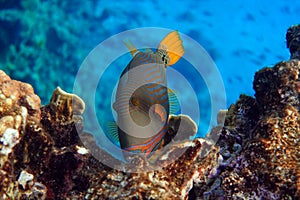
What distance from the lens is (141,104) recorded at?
6.95ft

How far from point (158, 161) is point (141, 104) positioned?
0.57 meters

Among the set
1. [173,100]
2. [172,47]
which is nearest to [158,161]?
[173,100]

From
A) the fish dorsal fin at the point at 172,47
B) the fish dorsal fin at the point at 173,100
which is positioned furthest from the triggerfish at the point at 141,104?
the fish dorsal fin at the point at 172,47

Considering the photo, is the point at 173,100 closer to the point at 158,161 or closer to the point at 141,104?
the point at 141,104

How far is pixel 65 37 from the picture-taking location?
14180 millimetres

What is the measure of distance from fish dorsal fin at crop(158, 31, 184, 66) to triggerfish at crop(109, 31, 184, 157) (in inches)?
7.4

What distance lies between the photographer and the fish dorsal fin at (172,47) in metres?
2.46

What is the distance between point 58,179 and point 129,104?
0.97 metres

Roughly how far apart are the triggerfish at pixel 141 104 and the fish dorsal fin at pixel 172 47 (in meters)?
0.19

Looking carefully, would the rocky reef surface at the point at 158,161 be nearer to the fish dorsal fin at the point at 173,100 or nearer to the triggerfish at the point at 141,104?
the triggerfish at the point at 141,104

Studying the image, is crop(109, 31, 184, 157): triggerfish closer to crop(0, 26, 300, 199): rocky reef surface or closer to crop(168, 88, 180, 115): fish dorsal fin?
crop(168, 88, 180, 115): fish dorsal fin

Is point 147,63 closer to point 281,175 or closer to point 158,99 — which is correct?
point 158,99

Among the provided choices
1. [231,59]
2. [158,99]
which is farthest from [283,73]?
[231,59]

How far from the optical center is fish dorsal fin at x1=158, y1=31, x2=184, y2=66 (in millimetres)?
2455
